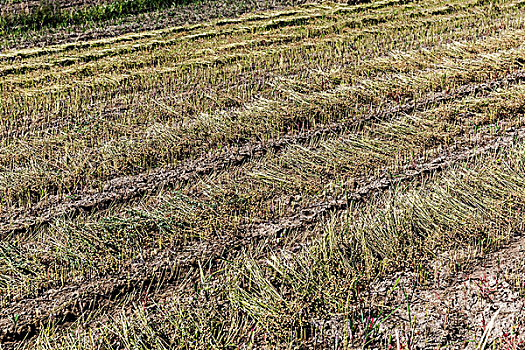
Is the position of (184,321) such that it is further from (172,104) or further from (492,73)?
(492,73)

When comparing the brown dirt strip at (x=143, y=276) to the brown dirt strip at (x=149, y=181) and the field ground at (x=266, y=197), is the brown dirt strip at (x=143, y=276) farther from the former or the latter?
the brown dirt strip at (x=149, y=181)

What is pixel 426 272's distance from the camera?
3.03 metres

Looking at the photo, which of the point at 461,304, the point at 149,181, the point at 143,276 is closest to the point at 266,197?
the point at 149,181

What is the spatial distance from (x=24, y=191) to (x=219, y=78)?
312cm

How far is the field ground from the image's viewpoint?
9.04 ft

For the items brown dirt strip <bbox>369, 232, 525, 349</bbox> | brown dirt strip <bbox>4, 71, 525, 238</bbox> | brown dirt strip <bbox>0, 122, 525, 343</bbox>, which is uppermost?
brown dirt strip <bbox>4, 71, 525, 238</bbox>

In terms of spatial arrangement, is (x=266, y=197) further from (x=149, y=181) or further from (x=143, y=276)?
(x=143, y=276)

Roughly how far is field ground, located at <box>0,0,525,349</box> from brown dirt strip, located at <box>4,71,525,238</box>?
2cm

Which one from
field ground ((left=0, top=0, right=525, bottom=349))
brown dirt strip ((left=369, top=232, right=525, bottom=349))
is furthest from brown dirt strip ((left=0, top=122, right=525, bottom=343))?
brown dirt strip ((left=369, top=232, right=525, bottom=349))

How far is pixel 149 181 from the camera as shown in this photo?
13.5 feet

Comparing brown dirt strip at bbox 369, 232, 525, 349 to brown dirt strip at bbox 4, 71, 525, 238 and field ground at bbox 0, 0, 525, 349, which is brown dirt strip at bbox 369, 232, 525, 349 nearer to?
field ground at bbox 0, 0, 525, 349

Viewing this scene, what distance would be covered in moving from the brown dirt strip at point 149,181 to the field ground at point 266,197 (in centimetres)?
2

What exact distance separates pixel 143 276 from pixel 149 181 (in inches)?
47.7

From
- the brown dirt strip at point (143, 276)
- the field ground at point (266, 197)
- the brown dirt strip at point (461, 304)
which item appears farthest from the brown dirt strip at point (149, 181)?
the brown dirt strip at point (461, 304)
